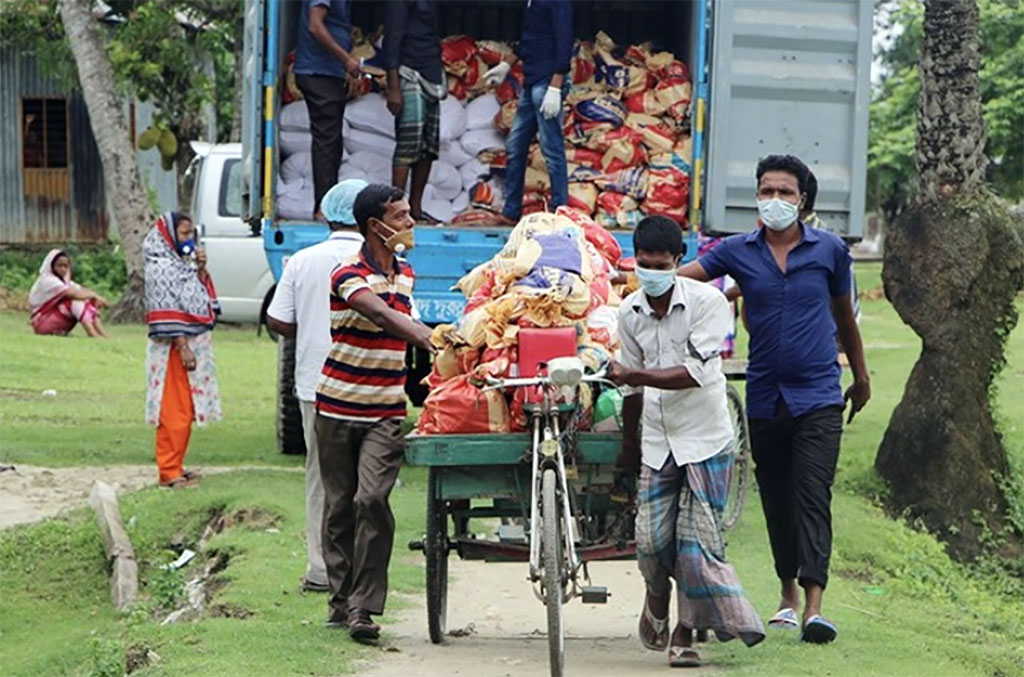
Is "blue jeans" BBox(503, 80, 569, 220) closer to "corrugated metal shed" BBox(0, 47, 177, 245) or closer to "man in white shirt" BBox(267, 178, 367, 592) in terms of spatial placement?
"man in white shirt" BBox(267, 178, 367, 592)

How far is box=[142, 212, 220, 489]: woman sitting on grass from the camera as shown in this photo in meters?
12.1

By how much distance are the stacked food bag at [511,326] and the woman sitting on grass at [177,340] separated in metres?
4.44

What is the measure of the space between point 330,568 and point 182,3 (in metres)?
20.2

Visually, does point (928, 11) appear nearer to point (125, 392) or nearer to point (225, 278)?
point (125, 392)

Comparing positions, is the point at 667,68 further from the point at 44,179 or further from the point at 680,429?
the point at 44,179

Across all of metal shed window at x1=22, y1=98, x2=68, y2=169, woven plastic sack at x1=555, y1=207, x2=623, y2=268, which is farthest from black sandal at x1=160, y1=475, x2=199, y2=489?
metal shed window at x1=22, y1=98, x2=68, y2=169

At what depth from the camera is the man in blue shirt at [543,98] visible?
37.8 ft

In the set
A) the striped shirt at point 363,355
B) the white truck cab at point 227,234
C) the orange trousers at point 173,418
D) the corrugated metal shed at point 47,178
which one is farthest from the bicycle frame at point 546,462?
the corrugated metal shed at point 47,178

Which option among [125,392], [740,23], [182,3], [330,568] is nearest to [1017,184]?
[182,3]

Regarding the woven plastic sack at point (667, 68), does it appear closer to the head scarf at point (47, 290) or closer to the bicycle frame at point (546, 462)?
the bicycle frame at point (546, 462)

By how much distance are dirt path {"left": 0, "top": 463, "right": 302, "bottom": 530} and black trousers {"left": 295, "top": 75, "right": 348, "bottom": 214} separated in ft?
8.04

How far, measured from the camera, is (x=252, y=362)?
69.9 ft

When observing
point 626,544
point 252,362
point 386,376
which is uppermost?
point 386,376

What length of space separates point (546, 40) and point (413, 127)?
951 mm
